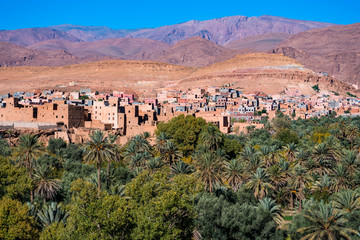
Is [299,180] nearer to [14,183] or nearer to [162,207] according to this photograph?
[162,207]

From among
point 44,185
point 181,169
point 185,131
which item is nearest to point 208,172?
point 181,169

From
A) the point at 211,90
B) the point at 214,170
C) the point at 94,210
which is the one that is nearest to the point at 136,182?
the point at 94,210

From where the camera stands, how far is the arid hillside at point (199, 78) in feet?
511

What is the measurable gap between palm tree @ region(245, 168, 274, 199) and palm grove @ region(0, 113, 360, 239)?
2.7 inches

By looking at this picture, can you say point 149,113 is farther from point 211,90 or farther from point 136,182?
point 211,90

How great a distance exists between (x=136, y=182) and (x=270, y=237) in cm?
808

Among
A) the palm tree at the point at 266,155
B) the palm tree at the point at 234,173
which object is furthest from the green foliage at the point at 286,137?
the palm tree at the point at 234,173

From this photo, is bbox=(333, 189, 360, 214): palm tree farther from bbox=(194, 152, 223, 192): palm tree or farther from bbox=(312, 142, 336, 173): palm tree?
bbox=(312, 142, 336, 173): palm tree

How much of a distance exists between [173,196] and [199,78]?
144750 millimetres

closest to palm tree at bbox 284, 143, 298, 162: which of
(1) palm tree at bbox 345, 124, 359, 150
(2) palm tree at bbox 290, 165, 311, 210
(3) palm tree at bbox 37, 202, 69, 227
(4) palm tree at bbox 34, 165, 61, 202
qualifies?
(2) palm tree at bbox 290, 165, 311, 210

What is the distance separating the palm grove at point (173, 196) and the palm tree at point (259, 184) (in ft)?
0.23

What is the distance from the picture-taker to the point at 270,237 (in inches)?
1051

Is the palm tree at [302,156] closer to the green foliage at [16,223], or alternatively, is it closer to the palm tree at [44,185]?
the palm tree at [44,185]

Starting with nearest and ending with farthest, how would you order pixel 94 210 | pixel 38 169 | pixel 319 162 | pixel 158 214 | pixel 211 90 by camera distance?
pixel 94 210, pixel 158 214, pixel 38 169, pixel 319 162, pixel 211 90
